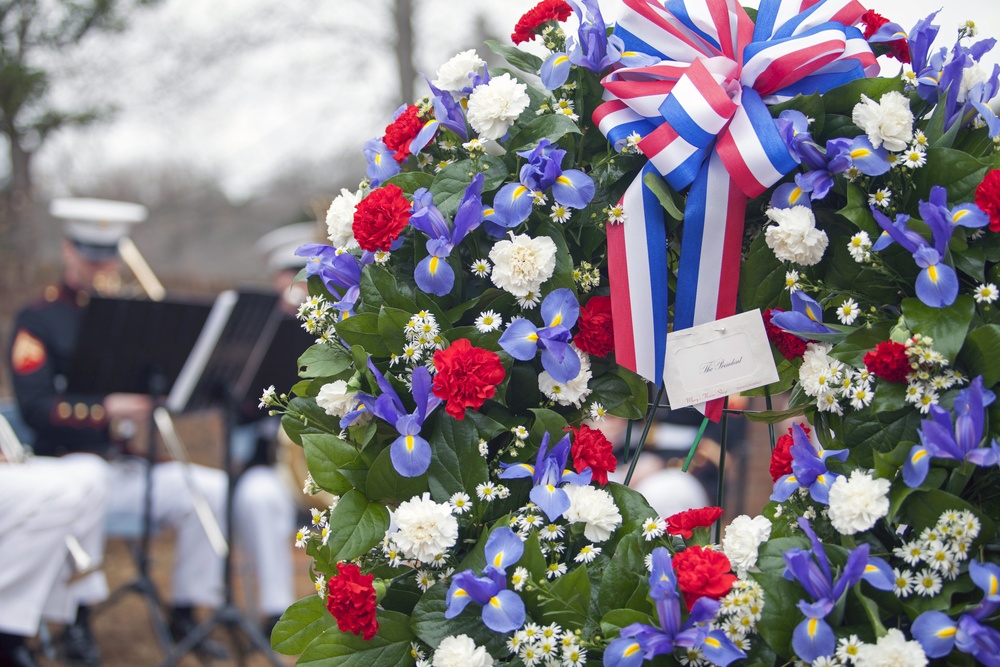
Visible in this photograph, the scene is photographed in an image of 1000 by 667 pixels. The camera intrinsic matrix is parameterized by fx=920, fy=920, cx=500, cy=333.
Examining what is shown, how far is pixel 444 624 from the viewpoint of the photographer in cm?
127

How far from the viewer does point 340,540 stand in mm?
1266

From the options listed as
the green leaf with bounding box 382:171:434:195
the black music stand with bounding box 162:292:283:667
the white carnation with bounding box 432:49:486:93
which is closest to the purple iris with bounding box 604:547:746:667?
the green leaf with bounding box 382:171:434:195

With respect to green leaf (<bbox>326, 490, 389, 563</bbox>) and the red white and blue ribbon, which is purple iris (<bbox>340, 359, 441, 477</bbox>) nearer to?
green leaf (<bbox>326, 490, 389, 563</bbox>)

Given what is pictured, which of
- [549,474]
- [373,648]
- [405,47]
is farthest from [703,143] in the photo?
[405,47]

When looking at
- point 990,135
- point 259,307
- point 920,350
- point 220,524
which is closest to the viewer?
point 920,350

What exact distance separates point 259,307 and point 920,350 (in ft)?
9.96

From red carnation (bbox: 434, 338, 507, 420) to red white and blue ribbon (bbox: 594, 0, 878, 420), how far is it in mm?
215

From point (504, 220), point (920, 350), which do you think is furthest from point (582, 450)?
point (920, 350)

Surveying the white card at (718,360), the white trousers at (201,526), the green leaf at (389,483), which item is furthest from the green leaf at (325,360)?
the white trousers at (201,526)

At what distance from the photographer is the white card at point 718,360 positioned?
134 cm

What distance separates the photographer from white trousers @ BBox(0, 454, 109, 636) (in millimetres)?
3209

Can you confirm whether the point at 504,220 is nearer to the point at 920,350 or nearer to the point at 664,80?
the point at 664,80

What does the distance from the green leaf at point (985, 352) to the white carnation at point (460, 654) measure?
2.34 ft

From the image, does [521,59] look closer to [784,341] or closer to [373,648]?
[784,341]
